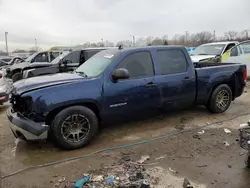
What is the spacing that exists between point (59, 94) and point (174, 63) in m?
2.57

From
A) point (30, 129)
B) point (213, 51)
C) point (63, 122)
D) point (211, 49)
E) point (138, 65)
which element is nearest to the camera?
point (30, 129)

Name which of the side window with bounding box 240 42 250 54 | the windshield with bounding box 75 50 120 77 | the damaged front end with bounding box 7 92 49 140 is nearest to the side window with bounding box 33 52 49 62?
the windshield with bounding box 75 50 120 77

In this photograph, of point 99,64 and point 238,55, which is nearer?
point 99,64

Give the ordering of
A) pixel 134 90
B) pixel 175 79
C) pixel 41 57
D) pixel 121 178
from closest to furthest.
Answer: pixel 121 178 → pixel 134 90 → pixel 175 79 → pixel 41 57

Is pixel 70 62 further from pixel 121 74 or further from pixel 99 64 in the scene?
pixel 121 74

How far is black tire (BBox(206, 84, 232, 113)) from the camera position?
599 centimetres

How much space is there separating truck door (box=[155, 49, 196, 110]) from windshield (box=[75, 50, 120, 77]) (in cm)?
94

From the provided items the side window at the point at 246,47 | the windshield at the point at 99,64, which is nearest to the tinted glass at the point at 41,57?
the windshield at the point at 99,64

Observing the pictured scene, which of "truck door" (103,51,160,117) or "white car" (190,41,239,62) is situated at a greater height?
"white car" (190,41,239,62)

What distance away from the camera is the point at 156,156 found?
401cm

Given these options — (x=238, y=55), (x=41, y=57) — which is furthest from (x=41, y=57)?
(x=238, y=55)

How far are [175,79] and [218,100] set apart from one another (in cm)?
161

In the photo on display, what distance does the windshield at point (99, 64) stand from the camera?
4.71m

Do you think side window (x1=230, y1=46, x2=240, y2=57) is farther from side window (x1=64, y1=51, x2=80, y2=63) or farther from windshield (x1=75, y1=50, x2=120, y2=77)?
windshield (x1=75, y1=50, x2=120, y2=77)
